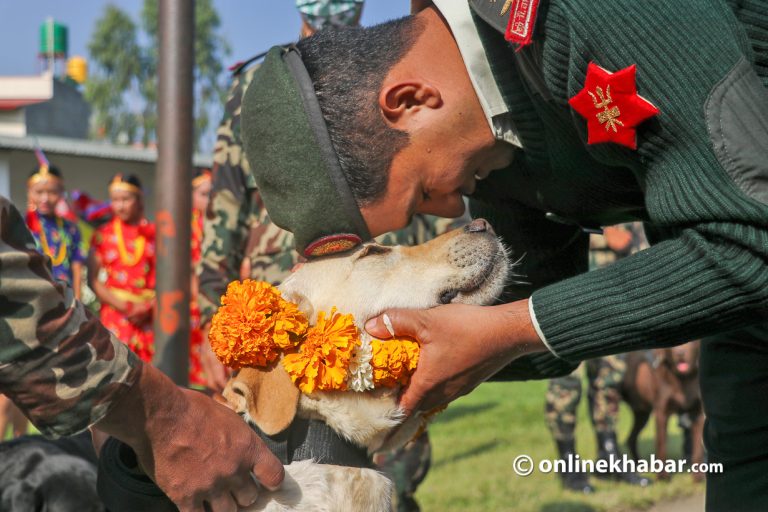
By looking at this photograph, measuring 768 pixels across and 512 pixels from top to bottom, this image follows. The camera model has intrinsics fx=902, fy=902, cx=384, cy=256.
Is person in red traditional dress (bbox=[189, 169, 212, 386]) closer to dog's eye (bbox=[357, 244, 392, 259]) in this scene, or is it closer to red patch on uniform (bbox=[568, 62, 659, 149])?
dog's eye (bbox=[357, 244, 392, 259])

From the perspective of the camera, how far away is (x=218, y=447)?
2.03 m

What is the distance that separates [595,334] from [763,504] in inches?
40.5

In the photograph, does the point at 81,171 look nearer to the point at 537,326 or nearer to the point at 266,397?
the point at 266,397

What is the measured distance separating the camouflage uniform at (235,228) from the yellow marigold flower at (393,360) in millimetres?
Answer: 1761

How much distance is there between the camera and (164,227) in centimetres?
393

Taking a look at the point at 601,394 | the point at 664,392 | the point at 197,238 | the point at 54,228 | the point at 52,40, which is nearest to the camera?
the point at 601,394

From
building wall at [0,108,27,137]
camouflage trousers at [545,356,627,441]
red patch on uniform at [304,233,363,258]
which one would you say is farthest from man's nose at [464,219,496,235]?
building wall at [0,108,27,137]

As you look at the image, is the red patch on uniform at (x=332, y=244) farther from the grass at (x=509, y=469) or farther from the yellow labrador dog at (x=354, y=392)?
the grass at (x=509, y=469)

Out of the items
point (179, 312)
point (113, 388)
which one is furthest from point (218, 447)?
point (179, 312)

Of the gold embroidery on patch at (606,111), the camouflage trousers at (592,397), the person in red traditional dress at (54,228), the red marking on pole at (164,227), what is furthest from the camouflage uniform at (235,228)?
the person in red traditional dress at (54,228)

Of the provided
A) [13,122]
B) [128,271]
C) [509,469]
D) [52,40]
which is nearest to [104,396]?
[509,469]

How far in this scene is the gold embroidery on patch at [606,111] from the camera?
1938mm

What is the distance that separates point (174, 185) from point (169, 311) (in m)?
0.55

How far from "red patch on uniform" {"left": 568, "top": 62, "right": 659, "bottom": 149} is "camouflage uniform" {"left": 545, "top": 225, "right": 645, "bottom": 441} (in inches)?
184
